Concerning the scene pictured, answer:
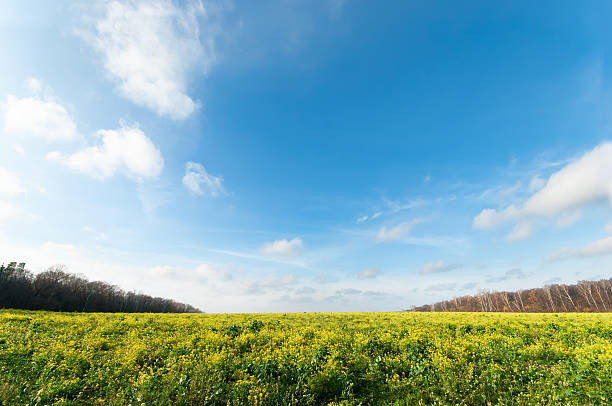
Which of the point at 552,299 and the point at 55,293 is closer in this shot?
the point at 55,293

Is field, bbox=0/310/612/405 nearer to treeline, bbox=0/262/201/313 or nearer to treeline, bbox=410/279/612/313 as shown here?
treeline, bbox=0/262/201/313

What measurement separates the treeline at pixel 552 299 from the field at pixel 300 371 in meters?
138

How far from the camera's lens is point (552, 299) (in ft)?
377

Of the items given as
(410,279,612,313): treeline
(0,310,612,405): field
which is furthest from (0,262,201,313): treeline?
(410,279,612,313): treeline

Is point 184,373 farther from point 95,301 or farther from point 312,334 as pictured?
point 95,301

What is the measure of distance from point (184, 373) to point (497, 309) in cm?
16527

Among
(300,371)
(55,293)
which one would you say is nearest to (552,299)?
(300,371)

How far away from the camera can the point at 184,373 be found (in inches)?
361

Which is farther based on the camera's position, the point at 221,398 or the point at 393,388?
the point at 393,388

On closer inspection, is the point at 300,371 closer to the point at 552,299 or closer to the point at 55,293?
the point at 55,293

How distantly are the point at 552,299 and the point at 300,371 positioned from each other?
532ft

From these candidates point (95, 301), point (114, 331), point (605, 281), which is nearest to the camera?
point (114, 331)

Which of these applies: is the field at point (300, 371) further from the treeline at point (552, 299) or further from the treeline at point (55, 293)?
the treeline at point (552, 299)

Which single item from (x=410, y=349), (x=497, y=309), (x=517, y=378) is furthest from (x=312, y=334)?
(x=497, y=309)
